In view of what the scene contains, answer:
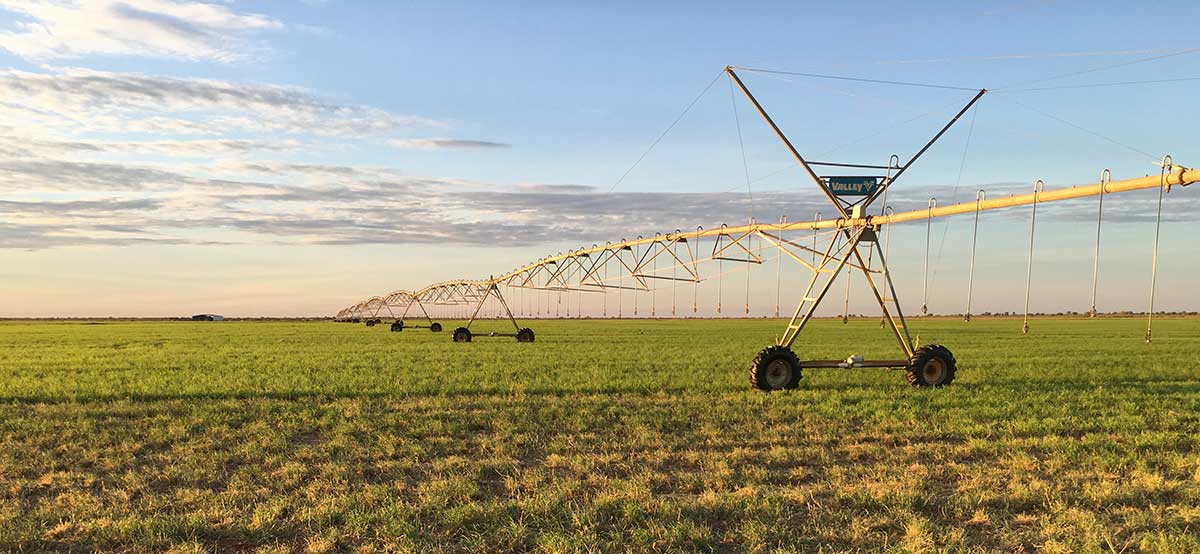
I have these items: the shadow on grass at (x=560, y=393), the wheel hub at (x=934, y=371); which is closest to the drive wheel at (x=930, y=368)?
the wheel hub at (x=934, y=371)

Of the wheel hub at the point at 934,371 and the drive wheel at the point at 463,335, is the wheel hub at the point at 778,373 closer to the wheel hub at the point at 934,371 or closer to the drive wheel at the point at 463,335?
the wheel hub at the point at 934,371

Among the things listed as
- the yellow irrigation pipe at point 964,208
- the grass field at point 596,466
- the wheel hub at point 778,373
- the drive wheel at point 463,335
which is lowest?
the drive wheel at point 463,335

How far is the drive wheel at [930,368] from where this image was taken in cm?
2047

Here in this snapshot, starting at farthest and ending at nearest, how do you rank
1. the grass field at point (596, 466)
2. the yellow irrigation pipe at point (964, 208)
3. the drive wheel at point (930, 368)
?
the drive wheel at point (930, 368) < the yellow irrigation pipe at point (964, 208) < the grass field at point (596, 466)

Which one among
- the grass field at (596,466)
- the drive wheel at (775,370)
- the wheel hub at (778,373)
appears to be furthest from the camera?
the wheel hub at (778,373)

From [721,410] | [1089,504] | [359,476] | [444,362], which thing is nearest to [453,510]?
[359,476]

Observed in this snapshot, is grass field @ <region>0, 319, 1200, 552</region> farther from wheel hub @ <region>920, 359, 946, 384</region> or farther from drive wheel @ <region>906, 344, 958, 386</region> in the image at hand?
wheel hub @ <region>920, 359, 946, 384</region>

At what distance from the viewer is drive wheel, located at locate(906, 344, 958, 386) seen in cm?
A: 2047

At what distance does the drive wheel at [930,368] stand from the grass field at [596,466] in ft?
1.74

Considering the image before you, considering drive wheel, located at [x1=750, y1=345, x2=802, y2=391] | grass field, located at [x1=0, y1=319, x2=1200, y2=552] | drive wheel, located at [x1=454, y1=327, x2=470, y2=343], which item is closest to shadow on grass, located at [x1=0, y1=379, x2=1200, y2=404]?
grass field, located at [x1=0, y1=319, x2=1200, y2=552]

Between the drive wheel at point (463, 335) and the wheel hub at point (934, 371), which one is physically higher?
the wheel hub at point (934, 371)

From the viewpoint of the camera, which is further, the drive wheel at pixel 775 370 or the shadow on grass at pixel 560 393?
the drive wheel at pixel 775 370

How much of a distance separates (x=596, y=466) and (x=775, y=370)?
9697 mm

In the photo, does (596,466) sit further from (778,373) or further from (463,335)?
(463,335)
